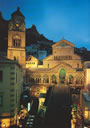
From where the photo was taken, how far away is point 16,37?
44.8m

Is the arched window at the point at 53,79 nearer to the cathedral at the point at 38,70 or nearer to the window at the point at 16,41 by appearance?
the cathedral at the point at 38,70

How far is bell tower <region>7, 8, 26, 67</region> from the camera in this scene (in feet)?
144

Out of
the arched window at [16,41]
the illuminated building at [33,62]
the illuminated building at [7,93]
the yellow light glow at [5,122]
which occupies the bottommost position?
the yellow light glow at [5,122]

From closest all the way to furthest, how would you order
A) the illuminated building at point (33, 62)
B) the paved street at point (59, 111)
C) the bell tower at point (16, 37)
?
the paved street at point (59, 111) < the bell tower at point (16, 37) < the illuminated building at point (33, 62)

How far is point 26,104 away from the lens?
29344 millimetres

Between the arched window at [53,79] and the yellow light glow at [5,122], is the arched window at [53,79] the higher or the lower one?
the higher one

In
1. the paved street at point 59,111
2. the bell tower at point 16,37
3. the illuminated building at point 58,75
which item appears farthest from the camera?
the bell tower at point 16,37

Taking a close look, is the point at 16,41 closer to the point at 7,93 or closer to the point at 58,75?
the point at 58,75

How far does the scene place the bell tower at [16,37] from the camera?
4384cm

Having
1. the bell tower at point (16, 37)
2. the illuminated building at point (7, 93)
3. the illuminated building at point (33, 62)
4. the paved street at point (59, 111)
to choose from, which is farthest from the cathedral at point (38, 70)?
the illuminated building at point (7, 93)

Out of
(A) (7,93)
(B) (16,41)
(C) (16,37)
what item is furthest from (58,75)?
(A) (7,93)

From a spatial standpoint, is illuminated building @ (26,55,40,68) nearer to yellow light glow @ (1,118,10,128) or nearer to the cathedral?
the cathedral

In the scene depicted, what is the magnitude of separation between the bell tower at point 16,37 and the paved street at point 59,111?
17270 millimetres

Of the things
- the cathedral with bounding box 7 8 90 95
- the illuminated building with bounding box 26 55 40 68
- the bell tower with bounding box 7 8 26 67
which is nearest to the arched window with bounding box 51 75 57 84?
the cathedral with bounding box 7 8 90 95
